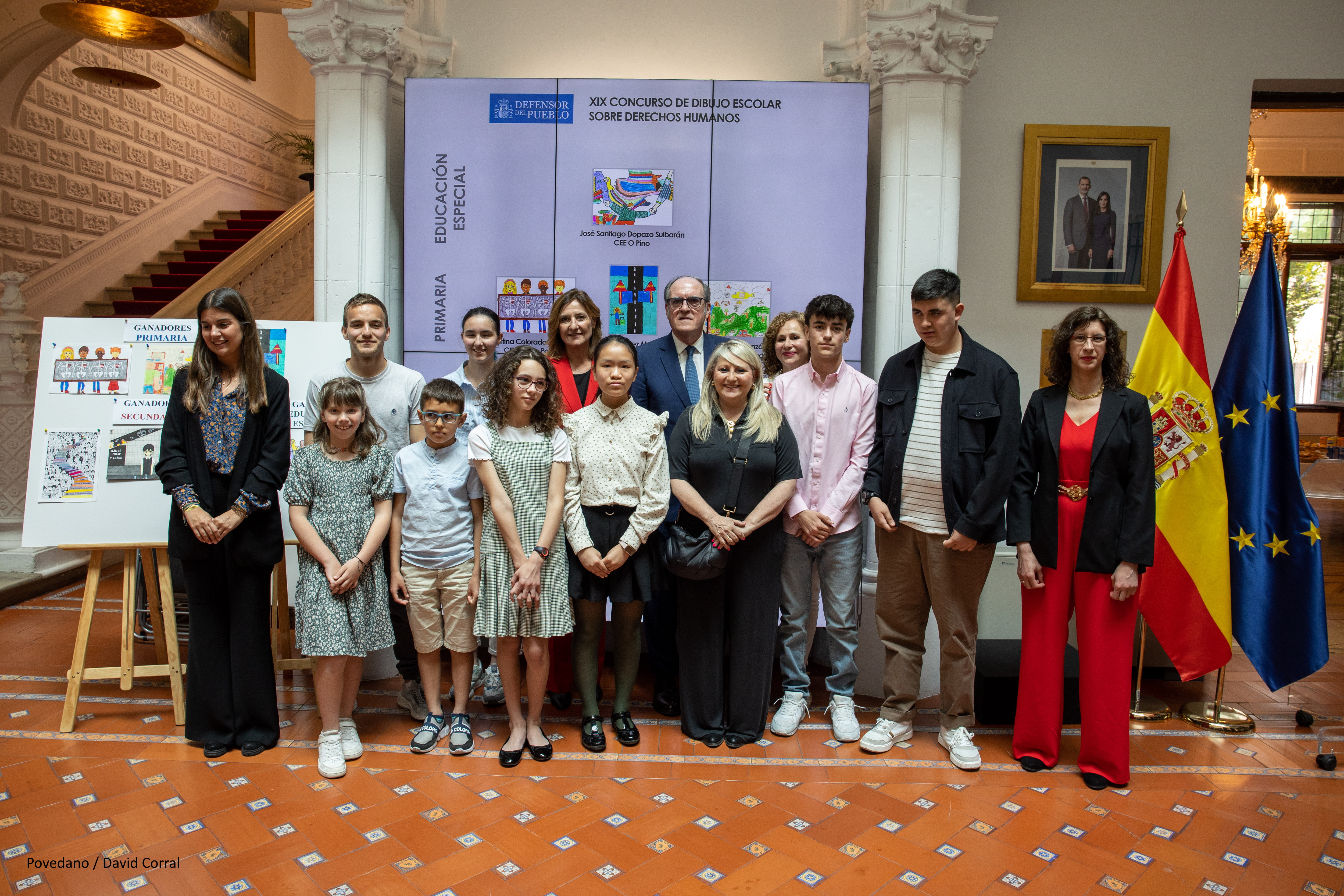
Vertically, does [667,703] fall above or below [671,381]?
below

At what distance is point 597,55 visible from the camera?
4.82 metres

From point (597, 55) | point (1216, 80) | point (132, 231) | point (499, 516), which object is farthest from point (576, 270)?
point (132, 231)

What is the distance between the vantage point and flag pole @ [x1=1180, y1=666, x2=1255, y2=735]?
367cm

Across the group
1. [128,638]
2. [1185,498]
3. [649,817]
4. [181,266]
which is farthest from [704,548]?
[181,266]

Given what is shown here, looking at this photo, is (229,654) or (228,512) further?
(229,654)

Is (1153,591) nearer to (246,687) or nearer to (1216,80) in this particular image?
(1216,80)

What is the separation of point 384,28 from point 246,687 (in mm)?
3314

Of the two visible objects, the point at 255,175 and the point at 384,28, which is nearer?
the point at 384,28

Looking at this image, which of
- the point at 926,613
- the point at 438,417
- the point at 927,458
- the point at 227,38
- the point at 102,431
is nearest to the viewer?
the point at 438,417

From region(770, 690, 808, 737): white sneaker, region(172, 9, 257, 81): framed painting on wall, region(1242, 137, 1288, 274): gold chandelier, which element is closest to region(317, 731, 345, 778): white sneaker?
region(770, 690, 808, 737): white sneaker

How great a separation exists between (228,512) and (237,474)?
147 millimetres

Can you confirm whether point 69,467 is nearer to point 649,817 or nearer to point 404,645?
point 404,645

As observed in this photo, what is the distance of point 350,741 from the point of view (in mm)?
3242

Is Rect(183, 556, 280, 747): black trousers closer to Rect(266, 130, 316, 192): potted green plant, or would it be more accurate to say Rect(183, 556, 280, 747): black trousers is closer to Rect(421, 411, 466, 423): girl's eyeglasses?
Rect(421, 411, 466, 423): girl's eyeglasses
